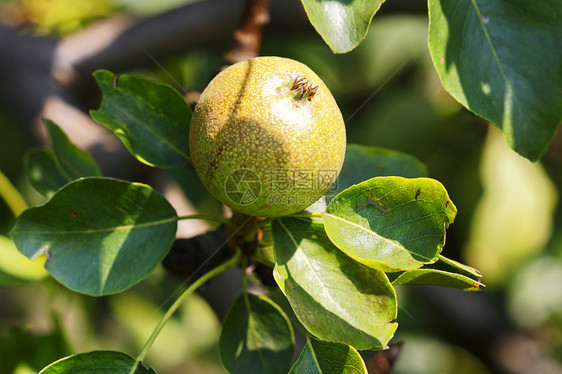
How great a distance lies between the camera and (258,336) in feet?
3.50

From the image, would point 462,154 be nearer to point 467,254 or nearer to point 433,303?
point 467,254

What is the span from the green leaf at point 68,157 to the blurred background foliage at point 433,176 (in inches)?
22.6

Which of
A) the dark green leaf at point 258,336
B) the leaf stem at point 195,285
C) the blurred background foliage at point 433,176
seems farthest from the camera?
the blurred background foliage at point 433,176

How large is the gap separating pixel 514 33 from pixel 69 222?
857 mm

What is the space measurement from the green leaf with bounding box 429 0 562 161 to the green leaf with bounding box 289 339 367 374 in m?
0.45

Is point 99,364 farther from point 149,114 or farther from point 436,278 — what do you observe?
point 436,278

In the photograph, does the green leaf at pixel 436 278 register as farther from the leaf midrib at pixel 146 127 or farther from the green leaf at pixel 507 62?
the leaf midrib at pixel 146 127

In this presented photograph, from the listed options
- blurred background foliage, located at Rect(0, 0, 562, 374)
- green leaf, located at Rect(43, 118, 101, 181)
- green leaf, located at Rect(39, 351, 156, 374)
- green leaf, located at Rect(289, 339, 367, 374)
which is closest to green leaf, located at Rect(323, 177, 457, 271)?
green leaf, located at Rect(289, 339, 367, 374)

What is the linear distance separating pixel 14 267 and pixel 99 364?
43cm

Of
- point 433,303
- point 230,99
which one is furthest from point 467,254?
point 230,99

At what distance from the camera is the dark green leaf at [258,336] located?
1051 millimetres

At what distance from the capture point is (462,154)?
2.25m

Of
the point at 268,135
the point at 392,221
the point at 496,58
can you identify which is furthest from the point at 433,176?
the point at 268,135

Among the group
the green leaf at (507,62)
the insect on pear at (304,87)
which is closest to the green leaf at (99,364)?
the insect on pear at (304,87)
